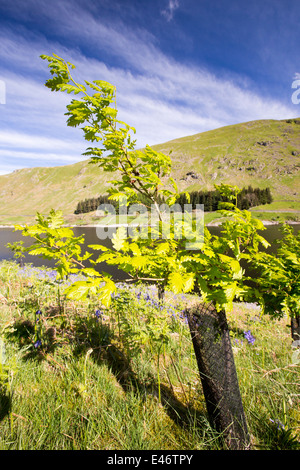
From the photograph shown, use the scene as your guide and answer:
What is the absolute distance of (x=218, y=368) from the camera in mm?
2330

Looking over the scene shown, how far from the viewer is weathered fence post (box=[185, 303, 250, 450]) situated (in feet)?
7.45

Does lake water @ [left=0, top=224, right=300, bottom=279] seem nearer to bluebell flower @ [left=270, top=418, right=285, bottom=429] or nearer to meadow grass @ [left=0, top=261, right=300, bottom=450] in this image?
meadow grass @ [left=0, top=261, right=300, bottom=450]

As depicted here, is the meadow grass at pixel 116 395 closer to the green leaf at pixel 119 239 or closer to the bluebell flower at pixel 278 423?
the bluebell flower at pixel 278 423

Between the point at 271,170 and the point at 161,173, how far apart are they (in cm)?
20898

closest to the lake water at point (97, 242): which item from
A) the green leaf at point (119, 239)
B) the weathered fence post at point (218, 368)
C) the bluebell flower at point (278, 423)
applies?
the bluebell flower at point (278, 423)

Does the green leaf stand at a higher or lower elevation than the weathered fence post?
higher

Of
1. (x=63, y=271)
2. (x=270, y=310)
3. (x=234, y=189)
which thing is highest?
(x=234, y=189)

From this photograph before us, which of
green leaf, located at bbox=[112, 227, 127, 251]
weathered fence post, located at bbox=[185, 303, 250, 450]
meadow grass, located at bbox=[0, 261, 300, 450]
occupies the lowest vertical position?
meadow grass, located at bbox=[0, 261, 300, 450]

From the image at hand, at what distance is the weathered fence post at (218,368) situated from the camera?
2271mm

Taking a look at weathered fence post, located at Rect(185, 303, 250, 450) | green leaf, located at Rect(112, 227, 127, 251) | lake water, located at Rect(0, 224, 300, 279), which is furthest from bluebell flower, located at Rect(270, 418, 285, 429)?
lake water, located at Rect(0, 224, 300, 279)

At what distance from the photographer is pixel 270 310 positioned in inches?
98.7

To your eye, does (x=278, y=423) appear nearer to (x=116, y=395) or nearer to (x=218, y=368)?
(x=218, y=368)

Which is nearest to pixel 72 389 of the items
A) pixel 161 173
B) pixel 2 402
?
pixel 2 402

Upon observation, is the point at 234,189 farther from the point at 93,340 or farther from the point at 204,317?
the point at 93,340
